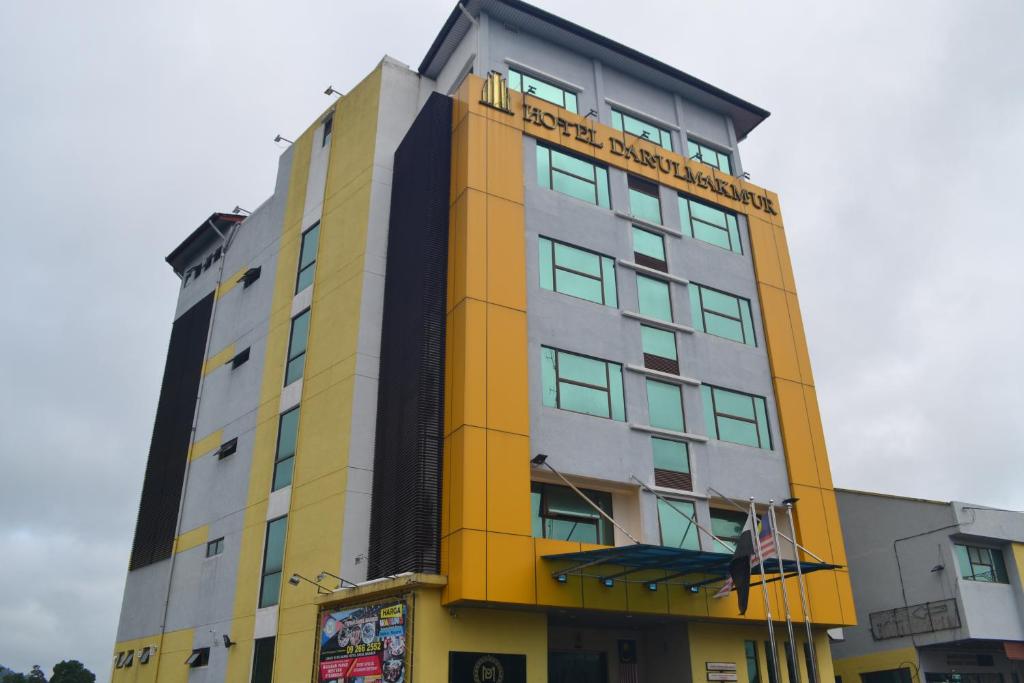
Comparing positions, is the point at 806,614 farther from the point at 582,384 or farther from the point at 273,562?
the point at 273,562

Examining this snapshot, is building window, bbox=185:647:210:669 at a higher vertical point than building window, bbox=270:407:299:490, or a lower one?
lower

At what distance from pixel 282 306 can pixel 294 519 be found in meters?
9.73

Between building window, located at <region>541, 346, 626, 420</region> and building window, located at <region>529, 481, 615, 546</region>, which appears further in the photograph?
building window, located at <region>541, 346, 626, 420</region>

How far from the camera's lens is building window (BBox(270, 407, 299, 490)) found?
30141 millimetres

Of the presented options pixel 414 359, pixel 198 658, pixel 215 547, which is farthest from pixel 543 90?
pixel 198 658

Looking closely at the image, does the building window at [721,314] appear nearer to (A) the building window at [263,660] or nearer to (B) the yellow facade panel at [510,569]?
(B) the yellow facade panel at [510,569]

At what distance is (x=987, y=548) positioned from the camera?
35.7 metres

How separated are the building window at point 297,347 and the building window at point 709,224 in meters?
15.4

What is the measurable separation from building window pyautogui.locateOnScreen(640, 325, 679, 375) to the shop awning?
24.0 ft

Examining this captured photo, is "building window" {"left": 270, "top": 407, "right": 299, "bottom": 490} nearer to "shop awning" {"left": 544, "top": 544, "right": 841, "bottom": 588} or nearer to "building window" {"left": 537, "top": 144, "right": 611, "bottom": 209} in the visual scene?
"shop awning" {"left": 544, "top": 544, "right": 841, "bottom": 588}

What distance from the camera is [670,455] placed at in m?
28.1

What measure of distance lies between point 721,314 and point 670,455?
23.0ft

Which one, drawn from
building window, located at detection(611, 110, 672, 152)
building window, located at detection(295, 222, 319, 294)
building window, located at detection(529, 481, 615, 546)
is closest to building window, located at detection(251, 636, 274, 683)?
building window, located at detection(529, 481, 615, 546)

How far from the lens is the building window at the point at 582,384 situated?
26531 mm
